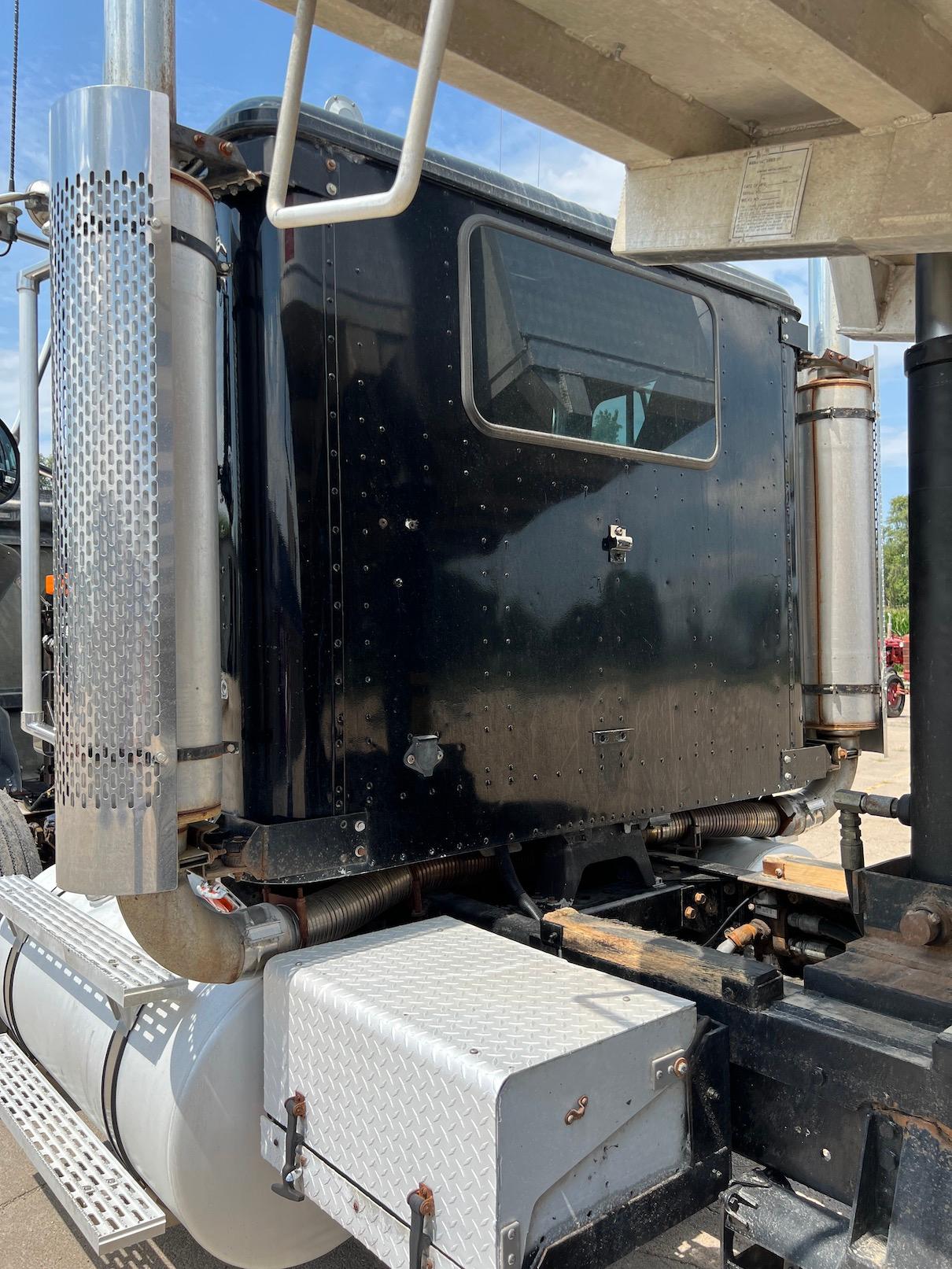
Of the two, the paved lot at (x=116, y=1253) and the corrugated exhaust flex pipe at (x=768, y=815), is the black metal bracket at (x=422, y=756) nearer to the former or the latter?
the corrugated exhaust flex pipe at (x=768, y=815)

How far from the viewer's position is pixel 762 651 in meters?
3.42

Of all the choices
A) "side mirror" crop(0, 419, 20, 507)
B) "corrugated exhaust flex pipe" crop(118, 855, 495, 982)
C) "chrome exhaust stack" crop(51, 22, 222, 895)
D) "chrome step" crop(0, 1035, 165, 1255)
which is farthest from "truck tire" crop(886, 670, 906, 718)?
"chrome exhaust stack" crop(51, 22, 222, 895)

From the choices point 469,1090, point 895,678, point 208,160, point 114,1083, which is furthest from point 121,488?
point 895,678

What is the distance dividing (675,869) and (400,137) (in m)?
2.43

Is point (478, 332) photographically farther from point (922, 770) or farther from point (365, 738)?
point (922, 770)

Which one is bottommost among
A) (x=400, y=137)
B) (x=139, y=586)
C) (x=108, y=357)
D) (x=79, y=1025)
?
(x=79, y=1025)

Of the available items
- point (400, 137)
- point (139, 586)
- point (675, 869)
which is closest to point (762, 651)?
point (675, 869)

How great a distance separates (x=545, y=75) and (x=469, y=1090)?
1.70m

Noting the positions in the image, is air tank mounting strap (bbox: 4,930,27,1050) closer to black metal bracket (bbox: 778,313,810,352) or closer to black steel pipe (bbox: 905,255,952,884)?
black steel pipe (bbox: 905,255,952,884)

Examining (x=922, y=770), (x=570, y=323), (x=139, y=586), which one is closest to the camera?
(x=139, y=586)

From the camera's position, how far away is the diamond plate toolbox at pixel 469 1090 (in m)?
1.72

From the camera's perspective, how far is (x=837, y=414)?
370 centimetres

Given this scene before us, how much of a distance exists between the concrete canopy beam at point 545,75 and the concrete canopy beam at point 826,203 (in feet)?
0.24

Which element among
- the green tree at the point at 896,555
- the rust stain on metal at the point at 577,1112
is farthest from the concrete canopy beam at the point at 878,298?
the green tree at the point at 896,555
